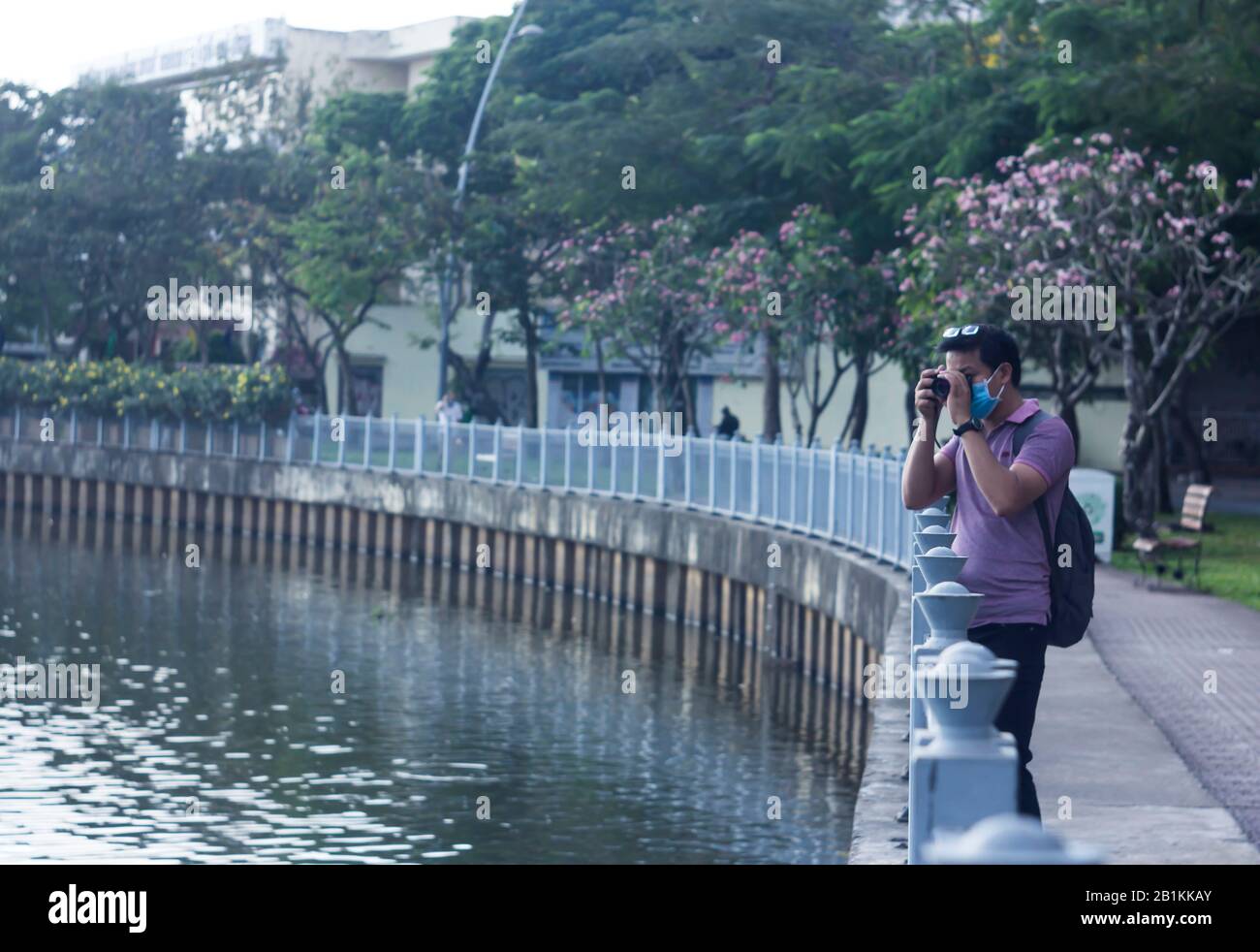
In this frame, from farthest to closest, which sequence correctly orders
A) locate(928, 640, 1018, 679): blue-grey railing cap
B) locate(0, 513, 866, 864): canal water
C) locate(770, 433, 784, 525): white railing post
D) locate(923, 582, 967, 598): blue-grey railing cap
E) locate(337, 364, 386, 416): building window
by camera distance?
1. locate(337, 364, 386, 416): building window
2. locate(770, 433, 784, 525): white railing post
3. locate(0, 513, 866, 864): canal water
4. locate(923, 582, 967, 598): blue-grey railing cap
5. locate(928, 640, 1018, 679): blue-grey railing cap

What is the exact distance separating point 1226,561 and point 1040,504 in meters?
19.7

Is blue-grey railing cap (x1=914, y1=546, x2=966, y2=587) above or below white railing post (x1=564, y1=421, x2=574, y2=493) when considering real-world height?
above

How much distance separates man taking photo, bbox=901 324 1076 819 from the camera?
285 inches

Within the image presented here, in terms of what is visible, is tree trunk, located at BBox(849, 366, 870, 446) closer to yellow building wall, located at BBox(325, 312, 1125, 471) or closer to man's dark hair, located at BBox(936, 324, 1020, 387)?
yellow building wall, located at BBox(325, 312, 1125, 471)

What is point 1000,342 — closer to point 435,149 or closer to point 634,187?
point 634,187

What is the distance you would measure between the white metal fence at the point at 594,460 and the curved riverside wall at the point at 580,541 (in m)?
0.29

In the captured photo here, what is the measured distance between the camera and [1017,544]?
7.34 meters

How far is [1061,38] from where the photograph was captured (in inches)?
1113

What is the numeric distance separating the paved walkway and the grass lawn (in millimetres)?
3100

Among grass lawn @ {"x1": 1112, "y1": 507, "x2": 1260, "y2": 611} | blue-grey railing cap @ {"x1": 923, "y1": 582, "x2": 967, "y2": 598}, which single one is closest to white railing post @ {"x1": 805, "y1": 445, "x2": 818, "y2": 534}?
grass lawn @ {"x1": 1112, "y1": 507, "x2": 1260, "y2": 611}

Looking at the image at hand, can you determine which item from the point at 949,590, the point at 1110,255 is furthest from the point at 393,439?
the point at 949,590

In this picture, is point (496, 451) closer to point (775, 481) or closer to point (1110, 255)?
point (775, 481)

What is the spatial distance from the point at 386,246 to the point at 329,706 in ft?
82.6
